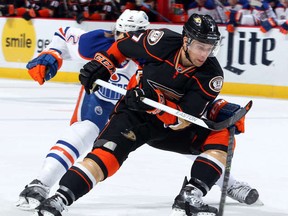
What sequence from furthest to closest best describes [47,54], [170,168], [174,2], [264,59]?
[174,2] < [264,59] < [170,168] < [47,54]

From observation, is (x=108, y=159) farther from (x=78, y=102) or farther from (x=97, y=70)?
(x=78, y=102)

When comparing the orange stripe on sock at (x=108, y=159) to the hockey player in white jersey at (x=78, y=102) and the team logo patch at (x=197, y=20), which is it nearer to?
the hockey player in white jersey at (x=78, y=102)

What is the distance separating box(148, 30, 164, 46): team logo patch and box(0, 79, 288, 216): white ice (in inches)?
31.4

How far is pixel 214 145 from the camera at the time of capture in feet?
11.9

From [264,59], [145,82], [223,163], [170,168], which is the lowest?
[264,59]

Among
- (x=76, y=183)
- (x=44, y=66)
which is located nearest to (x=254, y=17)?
(x=44, y=66)

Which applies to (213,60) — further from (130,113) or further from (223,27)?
(223,27)

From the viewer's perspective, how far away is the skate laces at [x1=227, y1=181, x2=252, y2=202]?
424 cm

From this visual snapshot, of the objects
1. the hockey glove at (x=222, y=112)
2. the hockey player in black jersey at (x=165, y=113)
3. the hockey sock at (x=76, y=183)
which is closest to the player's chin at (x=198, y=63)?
the hockey player in black jersey at (x=165, y=113)

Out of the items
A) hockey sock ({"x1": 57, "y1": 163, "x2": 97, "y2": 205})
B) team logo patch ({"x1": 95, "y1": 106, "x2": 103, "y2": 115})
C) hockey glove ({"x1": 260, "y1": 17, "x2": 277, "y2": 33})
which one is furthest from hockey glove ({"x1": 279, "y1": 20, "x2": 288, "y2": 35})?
hockey sock ({"x1": 57, "y1": 163, "x2": 97, "y2": 205})

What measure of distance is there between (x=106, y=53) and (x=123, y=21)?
51cm

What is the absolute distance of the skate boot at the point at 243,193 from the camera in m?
4.23

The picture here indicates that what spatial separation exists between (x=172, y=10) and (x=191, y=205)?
309 inches

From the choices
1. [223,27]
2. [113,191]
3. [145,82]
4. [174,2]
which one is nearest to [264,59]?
[223,27]
